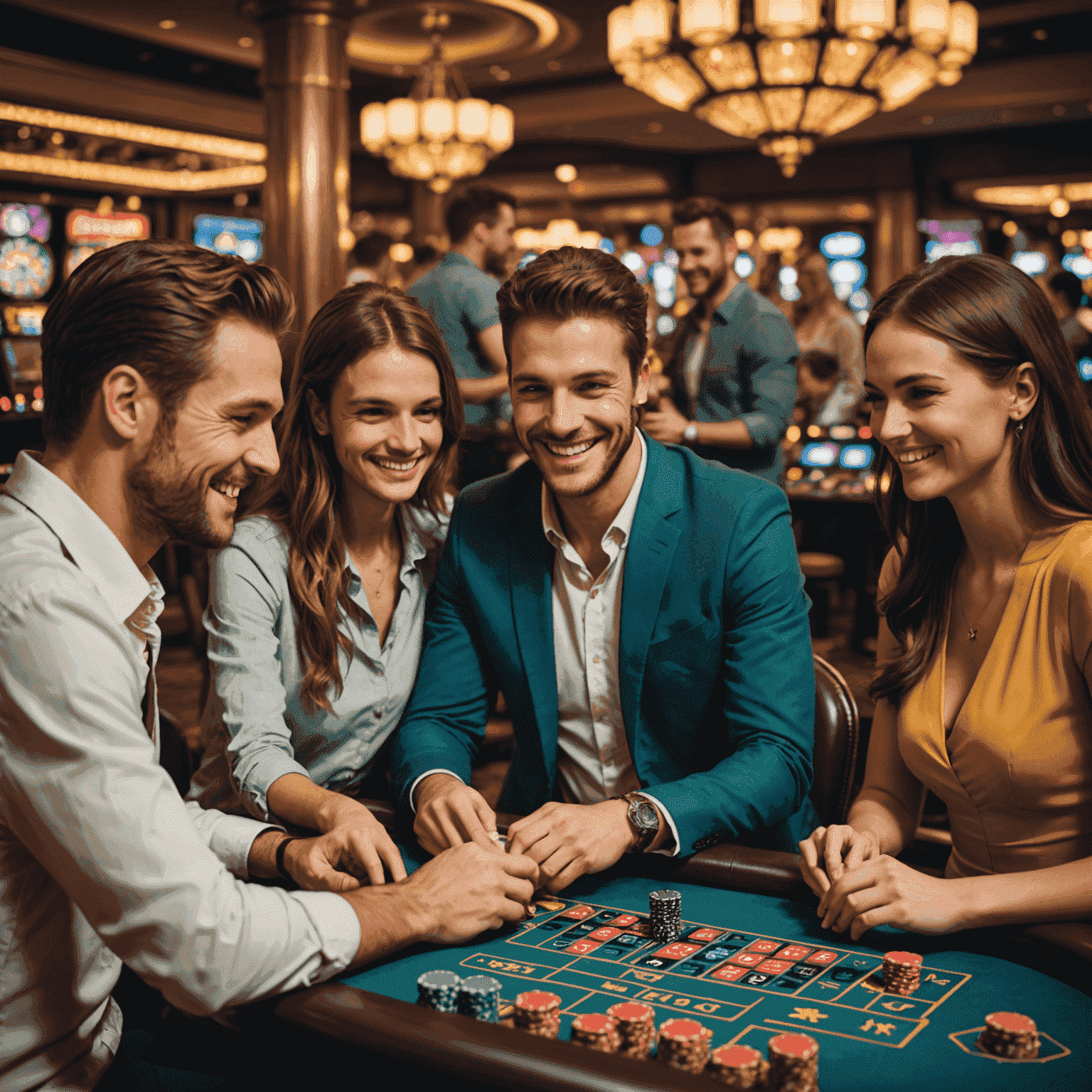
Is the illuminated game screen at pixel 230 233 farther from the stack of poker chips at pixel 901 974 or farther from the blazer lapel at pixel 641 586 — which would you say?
the stack of poker chips at pixel 901 974

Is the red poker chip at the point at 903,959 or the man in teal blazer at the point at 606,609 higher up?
the man in teal blazer at the point at 606,609

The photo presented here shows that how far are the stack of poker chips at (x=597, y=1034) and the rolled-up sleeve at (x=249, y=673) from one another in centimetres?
85

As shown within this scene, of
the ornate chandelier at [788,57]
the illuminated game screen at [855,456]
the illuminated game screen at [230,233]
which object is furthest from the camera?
the illuminated game screen at [230,233]

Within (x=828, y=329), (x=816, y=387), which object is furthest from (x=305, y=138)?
(x=828, y=329)

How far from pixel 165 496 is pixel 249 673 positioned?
584 millimetres

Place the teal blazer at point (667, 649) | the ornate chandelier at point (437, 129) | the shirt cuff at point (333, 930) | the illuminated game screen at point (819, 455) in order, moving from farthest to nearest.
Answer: the ornate chandelier at point (437, 129)
the illuminated game screen at point (819, 455)
the teal blazer at point (667, 649)
the shirt cuff at point (333, 930)

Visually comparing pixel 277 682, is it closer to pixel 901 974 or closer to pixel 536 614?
pixel 536 614

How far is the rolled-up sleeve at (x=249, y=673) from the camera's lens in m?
1.91

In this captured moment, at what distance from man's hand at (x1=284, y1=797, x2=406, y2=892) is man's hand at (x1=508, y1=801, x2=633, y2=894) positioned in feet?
0.57

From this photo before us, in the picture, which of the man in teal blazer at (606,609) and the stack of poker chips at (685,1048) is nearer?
the stack of poker chips at (685,1048)

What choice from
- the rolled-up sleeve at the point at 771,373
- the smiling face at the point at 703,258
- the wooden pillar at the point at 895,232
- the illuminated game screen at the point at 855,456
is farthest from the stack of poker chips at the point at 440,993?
the wooden pillar at the point at 895,232

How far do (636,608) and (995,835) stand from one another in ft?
2.15

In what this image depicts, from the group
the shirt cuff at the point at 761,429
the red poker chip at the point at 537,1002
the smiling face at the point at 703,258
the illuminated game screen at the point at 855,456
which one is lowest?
the red poker chip at the point at 537,1002

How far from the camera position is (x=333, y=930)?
1316mm
